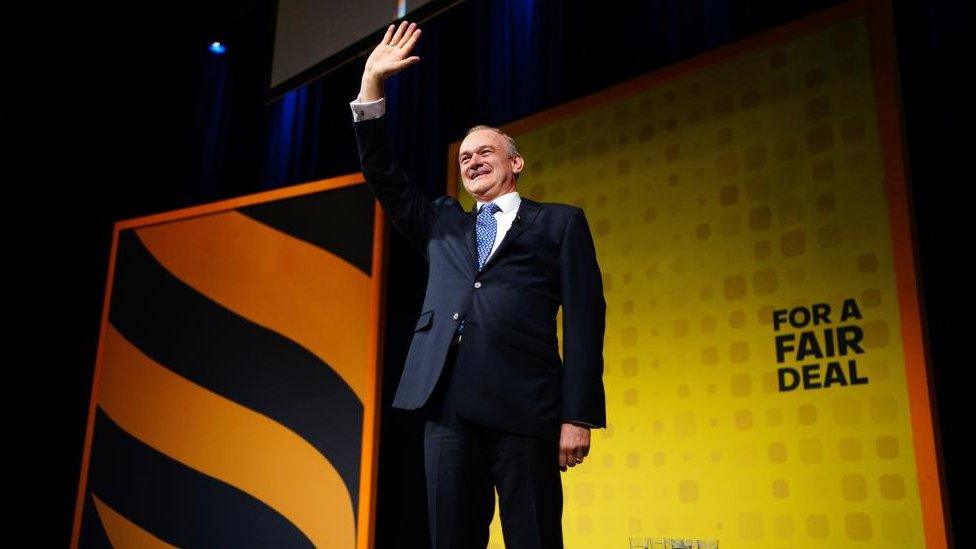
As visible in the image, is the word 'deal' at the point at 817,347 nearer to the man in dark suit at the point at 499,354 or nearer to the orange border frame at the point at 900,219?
the orange border frame at the point at 900,219

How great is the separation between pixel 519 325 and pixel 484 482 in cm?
28

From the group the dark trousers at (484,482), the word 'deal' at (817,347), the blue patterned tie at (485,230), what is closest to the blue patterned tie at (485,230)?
the blue patterned tie at (485,230)

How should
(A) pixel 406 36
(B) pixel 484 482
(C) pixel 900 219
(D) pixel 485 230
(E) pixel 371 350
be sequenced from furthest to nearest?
(E) pixel 371 350, (C) pixel 900 219, (A) pixel 406 36, (D) pixel 485 230, (B) pixel 484 482

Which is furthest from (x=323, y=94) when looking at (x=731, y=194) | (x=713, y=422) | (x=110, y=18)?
(x=713, y=422)

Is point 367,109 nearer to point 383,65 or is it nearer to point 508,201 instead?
point 383,65

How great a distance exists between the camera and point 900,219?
2.28 metres

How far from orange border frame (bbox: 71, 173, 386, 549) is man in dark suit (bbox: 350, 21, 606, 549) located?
1.09 meters

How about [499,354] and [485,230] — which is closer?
[499,354]

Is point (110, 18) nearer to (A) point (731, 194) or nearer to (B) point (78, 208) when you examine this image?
(B) point (78, 208)

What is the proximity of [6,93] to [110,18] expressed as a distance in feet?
1.73

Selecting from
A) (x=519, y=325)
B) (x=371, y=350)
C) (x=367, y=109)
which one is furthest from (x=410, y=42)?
(x=371, y=350)

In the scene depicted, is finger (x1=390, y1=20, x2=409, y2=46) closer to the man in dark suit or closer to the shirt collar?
the man in dark suit

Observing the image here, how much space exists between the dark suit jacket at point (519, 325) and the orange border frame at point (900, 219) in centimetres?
102

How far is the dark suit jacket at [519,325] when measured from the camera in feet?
4.92
